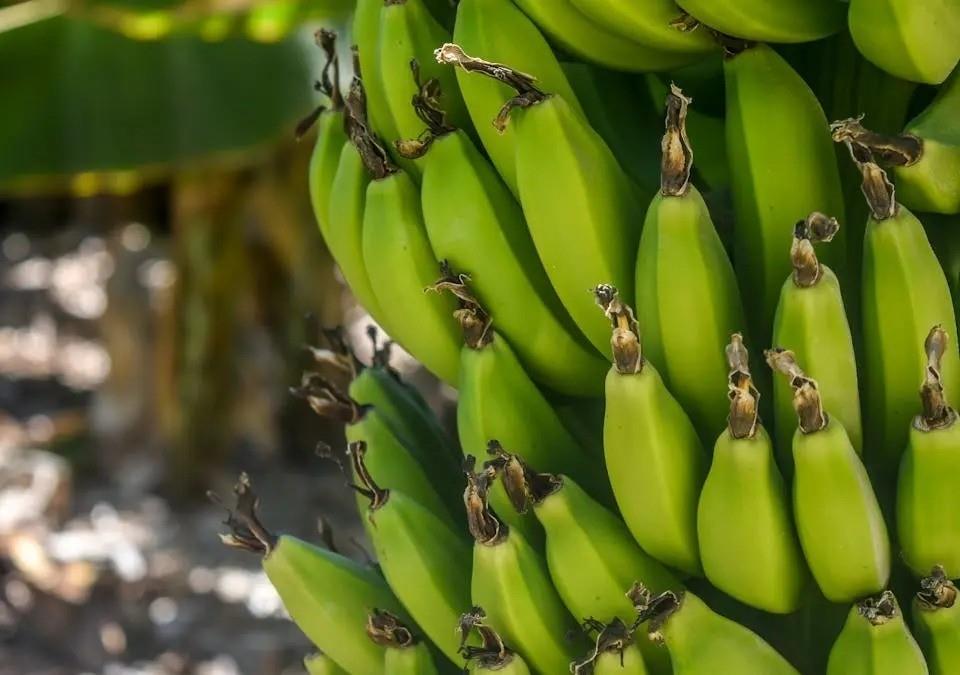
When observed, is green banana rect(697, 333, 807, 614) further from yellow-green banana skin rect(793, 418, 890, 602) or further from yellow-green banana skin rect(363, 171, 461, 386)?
yellow-green banana skin rect(363, 171, 461, 386)

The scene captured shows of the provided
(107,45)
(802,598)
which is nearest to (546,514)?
(802,598)

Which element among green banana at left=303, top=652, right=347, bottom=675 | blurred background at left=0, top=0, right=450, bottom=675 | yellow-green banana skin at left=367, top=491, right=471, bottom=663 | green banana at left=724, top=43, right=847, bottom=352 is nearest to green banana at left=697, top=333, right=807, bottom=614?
green banana at left=724, top=43, right=847, bottom=352

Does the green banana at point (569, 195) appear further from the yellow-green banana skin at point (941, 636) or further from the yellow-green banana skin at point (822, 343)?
the yellow-green banana skin at point (941, 636)

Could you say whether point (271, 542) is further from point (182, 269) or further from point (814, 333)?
point (182, 269)

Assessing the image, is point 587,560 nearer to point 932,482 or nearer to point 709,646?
point 709,646

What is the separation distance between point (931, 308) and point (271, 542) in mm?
506

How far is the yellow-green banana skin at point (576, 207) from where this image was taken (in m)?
0.75

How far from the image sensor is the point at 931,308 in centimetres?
71

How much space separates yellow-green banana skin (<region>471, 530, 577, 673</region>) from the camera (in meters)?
0.77

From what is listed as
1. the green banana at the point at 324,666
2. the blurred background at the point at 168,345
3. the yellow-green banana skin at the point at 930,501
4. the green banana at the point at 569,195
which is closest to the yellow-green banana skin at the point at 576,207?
the green banana at the point at 569,195

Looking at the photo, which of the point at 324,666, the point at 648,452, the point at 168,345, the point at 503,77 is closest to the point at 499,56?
the point at 503,77

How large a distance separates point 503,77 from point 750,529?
1.01ft

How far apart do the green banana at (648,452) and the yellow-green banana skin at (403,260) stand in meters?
0.18

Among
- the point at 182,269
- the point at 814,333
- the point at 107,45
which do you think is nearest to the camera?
the point at 814,333
